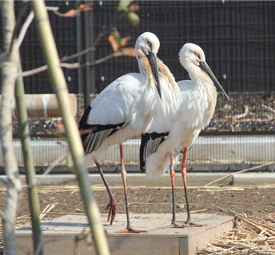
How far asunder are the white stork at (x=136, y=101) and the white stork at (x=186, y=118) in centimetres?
19

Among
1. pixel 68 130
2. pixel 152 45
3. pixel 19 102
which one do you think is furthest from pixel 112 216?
pixel 68 130

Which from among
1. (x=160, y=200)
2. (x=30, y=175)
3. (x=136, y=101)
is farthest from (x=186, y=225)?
(x=30, y=175)

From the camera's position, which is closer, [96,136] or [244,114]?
[96,136]

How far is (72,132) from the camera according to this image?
0.98 metres

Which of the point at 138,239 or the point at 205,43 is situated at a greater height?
the point at 205,43

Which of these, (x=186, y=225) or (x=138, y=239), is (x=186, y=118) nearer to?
(x=186, y=225)

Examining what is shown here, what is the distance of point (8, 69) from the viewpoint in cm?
110

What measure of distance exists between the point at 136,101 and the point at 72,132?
107 inches

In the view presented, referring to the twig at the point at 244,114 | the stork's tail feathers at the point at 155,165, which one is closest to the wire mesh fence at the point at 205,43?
the twig at the point at 244,114

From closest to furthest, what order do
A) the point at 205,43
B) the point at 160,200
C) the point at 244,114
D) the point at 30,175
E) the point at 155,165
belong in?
the point at 30,175 → the point at 155,165 → the point at 160,200 → the point at 205,43 → the point at 244,114

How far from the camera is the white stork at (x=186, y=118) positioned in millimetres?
3881

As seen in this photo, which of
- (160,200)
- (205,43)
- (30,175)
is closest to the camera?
(30,175)

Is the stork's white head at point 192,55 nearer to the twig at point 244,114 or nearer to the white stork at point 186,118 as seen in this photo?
the white stork at point 186,118

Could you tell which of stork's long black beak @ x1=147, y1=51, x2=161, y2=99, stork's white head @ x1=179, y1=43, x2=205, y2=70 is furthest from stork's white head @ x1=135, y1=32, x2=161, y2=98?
stork's white head @ x1=179, y1=43, x2=205, y2=70
